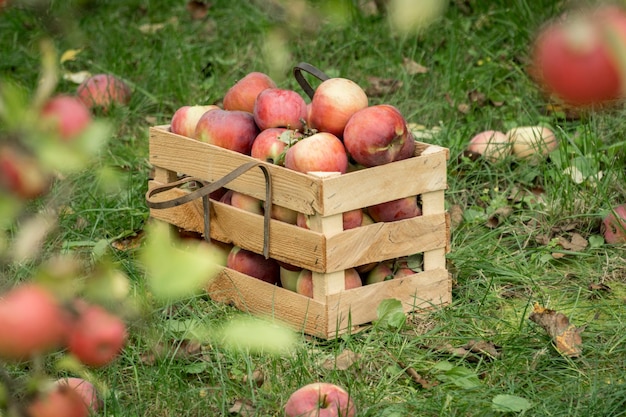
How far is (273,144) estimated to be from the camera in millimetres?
2648

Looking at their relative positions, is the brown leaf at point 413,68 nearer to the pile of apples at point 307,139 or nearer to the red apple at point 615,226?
the red apple at point 615,226

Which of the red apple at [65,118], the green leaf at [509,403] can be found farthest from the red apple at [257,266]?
the red apple at [65,118]

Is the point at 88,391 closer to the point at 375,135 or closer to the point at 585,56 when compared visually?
the point at 375,135

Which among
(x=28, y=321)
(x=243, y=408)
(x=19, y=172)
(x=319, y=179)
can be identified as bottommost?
(x=243, y=408)

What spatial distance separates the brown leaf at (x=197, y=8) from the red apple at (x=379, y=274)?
289 cm

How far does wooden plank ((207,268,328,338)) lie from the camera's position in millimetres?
2566

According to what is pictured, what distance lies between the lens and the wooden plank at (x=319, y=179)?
2.47 m

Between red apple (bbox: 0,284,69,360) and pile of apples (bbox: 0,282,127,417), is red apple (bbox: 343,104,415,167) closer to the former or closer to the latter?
pile of apples (bbox: 0,282,127,417)

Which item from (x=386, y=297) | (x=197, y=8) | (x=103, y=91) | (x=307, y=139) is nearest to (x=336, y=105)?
(x=307, y=139)

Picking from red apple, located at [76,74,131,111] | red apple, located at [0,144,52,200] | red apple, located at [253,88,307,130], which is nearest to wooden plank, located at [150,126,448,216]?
red apple, located at [253,88,307,130]

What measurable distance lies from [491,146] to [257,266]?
48.0 inches

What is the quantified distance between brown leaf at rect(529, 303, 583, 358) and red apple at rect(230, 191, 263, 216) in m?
0.76

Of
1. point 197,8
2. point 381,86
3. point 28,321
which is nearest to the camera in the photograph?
point 28,321

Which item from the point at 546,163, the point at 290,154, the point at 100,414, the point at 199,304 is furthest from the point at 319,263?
the point at 546,163
